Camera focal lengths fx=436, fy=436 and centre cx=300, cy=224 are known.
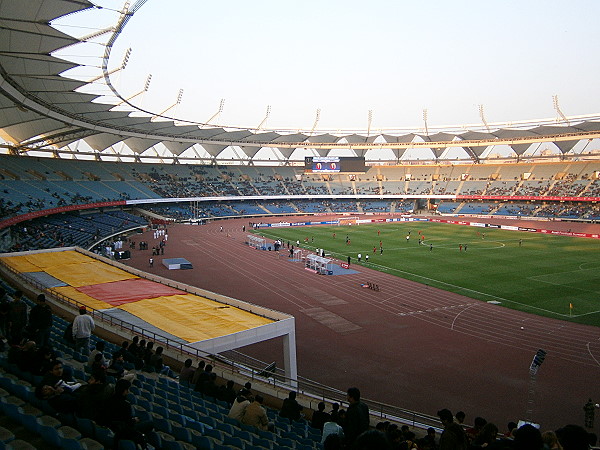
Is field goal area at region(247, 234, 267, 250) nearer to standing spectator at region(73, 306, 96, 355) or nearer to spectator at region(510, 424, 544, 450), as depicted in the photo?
standing spectator at region(73, 306, 96, 355)

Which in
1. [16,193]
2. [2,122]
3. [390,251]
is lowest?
[390,251]

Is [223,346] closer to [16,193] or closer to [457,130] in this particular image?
[16,193]

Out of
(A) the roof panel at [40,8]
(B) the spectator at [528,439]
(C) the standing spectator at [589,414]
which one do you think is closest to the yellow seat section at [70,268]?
(A) the roof panel at [40,8]

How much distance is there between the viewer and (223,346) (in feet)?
44.0

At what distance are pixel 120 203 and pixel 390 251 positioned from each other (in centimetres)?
3894

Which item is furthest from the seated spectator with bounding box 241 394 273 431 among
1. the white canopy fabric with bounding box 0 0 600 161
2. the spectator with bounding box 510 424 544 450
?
the white canopy fabric with bounding box 0 0 600 161

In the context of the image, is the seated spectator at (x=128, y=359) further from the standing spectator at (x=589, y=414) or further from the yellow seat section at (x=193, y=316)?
the standing spectator at (x=589, y=414)

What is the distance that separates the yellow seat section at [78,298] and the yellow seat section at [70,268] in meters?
0.94

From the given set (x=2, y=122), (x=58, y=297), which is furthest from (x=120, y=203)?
(x=58, y=297)

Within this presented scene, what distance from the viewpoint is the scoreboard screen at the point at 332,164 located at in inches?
3487

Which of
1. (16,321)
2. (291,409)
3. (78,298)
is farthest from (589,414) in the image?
(78,298)

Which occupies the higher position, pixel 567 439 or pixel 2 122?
pixel 2 122

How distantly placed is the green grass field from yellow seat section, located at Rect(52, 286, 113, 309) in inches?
849

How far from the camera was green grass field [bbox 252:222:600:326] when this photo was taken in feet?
88.0
